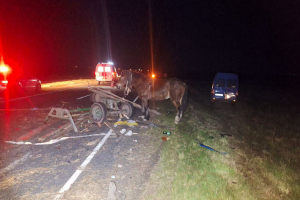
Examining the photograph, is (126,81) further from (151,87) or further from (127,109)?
(127,109)

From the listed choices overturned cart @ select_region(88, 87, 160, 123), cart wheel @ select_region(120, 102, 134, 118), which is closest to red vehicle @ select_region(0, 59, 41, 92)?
overturned cart @ select_region(88, 87, 160, 123)

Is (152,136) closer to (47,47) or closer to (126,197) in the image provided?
(126,197)

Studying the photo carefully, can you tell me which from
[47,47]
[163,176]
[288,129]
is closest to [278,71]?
[47,47]

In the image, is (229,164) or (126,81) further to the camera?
(126,81)

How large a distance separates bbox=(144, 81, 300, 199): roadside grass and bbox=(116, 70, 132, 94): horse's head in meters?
2.33

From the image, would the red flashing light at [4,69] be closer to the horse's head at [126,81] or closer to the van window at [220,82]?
the horse's head at [126,81]

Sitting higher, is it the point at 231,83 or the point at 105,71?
the point at 105,71

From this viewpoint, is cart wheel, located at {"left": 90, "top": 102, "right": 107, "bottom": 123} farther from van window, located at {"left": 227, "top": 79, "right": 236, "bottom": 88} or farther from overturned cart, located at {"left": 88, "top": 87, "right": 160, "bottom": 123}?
van window, located at {"left": 227, "top": 79, "right": 236, "bottom": 88}

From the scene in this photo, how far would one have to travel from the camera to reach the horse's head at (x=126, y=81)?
912 centimetres

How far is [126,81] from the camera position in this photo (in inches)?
361

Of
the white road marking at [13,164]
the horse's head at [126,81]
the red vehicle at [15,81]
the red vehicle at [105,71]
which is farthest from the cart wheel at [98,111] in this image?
the red vehicle at [105,71]

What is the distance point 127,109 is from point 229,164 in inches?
193

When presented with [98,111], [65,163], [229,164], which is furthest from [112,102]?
[229,164]

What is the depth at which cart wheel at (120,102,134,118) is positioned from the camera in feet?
29.4
